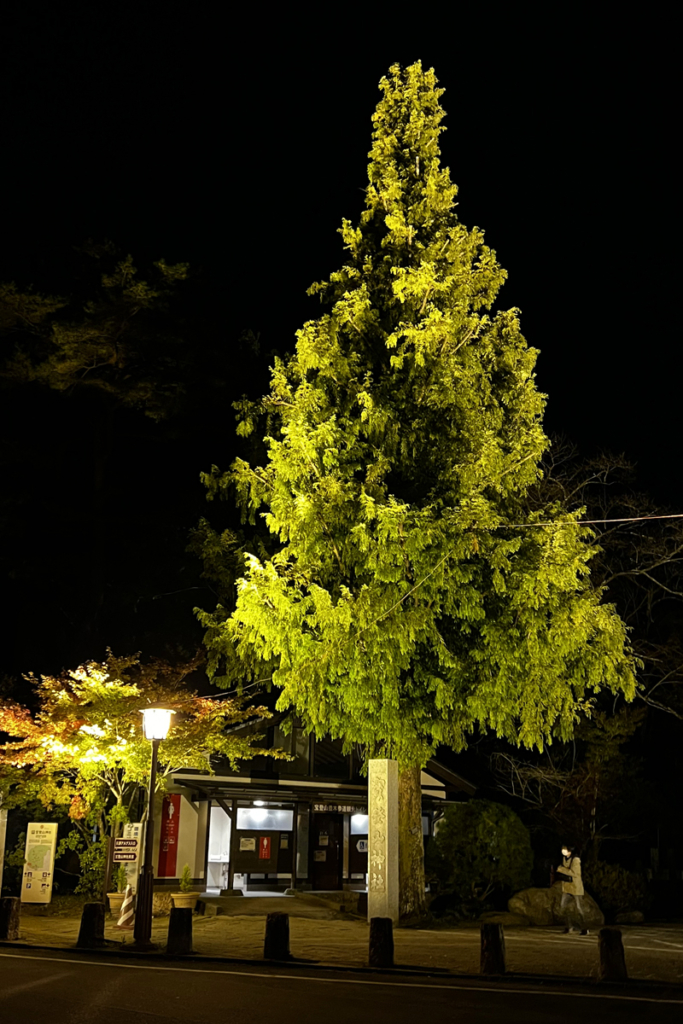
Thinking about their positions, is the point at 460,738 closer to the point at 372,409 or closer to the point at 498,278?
the point at 372,409

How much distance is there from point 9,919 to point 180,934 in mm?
3463

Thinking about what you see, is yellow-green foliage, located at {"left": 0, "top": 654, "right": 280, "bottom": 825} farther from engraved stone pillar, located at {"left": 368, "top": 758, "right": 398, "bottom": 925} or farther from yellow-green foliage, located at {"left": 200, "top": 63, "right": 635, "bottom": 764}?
engraved stone pillar, located at {"left": 368, "top": 758, "right": 398, "bottom": 925}

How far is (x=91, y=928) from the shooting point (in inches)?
548

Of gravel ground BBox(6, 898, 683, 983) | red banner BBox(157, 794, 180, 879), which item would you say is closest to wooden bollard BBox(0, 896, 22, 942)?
gravel ground BBox(6, 898, 683, 983)

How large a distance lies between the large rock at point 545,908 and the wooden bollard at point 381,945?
7.36m

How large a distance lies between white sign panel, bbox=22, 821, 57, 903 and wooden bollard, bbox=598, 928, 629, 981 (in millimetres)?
10980

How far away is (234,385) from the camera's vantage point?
2656 centimetres

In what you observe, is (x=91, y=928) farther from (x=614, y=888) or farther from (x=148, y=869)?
(x=614, y=888)

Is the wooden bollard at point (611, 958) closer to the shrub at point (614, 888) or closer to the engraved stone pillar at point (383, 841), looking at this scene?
the engraved stone pillar at point (383, 841)

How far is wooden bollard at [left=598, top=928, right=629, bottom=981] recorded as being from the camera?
1094 centimetres

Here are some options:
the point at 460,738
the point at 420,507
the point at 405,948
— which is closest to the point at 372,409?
the point at 420,507

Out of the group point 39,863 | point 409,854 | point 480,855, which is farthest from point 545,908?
point 39,863

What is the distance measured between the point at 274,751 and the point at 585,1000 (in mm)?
10027

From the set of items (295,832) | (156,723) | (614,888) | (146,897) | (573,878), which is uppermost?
(156,723)
